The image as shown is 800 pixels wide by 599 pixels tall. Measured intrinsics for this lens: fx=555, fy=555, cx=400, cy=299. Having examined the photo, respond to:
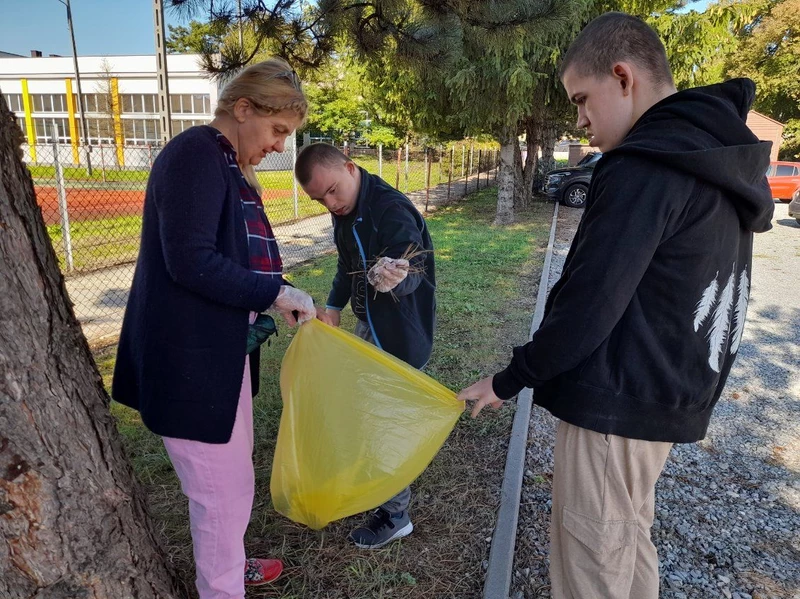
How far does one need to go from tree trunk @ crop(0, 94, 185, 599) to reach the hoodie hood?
4.68 ft

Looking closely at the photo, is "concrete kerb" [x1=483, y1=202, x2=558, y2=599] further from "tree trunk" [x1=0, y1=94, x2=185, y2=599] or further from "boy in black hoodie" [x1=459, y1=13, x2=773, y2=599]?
"tree trunk" [x1=0, y1=94, x2=185, y2=599]

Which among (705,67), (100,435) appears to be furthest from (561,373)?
(705,67)

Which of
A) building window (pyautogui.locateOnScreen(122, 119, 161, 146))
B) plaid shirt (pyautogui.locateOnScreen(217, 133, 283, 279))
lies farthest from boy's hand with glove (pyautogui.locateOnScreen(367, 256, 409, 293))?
building window (pyautogui.locateOnScreen(122, 119, 161, 146))

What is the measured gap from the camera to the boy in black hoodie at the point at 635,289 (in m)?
1.28

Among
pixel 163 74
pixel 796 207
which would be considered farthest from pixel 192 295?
pixel 796 207

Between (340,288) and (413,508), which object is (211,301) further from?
(413,508)

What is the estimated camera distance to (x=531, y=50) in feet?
35.4

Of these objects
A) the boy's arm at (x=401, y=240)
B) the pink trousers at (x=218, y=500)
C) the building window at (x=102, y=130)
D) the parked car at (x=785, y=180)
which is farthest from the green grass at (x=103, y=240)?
the building window at (x=102, y=130)

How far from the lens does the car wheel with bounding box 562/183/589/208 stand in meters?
17.0

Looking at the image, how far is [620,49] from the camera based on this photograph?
1358 millimetres

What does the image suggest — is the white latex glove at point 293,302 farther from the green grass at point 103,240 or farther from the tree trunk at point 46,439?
the green grass at point 103,240

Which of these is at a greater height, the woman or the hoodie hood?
the hoodie hood

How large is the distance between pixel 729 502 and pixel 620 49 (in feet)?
8.50

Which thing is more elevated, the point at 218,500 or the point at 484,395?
the point at 484,395
